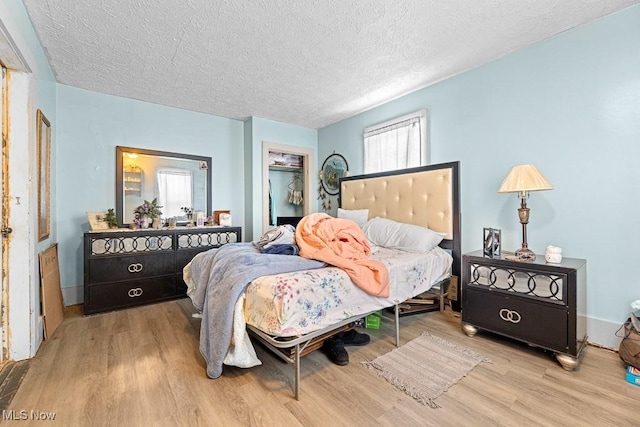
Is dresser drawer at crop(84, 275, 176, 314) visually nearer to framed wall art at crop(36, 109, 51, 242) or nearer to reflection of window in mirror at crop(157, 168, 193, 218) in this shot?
framed wall art at crop(36, 109, 51, 242)

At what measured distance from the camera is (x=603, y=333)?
2.07 meters

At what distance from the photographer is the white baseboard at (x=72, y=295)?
10.2 ft

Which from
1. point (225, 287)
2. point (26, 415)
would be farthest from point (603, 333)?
point (26, 415)

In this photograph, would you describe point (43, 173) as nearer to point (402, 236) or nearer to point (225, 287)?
point (225, 287)

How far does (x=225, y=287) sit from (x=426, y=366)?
1463 millimetres

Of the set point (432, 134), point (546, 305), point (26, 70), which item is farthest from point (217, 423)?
point (432, 134)

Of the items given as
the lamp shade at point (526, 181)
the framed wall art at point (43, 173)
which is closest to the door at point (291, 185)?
the framed wall art at point (43, 173)

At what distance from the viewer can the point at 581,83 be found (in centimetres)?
214

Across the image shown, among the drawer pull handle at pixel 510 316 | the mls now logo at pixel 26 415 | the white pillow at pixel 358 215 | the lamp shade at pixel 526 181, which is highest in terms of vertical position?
the lamp shade at pixel 526 181

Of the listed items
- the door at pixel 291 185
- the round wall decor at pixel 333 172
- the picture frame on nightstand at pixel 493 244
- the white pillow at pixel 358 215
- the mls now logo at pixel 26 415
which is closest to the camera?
the mls now logo at pixel 26 415

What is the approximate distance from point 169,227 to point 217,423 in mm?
2664

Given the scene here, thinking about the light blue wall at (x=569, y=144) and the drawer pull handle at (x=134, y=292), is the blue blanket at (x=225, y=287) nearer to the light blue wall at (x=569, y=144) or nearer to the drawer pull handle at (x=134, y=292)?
the drawer pull handle at (x=134, y=292)

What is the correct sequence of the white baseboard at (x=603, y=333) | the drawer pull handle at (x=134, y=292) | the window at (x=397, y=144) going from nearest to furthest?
the white baseboard at (x=603, y=333), the drawer pull handle at (x=134, y=292), the window at (x=397, y=144)

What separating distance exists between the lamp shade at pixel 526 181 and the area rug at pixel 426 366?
131 cm
